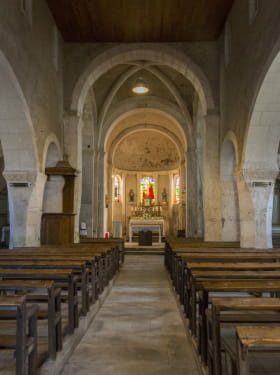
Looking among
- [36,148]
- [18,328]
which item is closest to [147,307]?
[18,328]

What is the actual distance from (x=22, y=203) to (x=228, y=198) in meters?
6.22

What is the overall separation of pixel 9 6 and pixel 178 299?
6.77 metres

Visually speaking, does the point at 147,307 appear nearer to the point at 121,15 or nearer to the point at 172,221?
A: the point at 121,15

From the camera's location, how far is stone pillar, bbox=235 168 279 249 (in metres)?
8.66

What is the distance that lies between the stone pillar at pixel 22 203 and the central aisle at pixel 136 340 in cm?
316

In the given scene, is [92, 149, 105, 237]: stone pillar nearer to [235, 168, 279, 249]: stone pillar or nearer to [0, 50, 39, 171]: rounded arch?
[0, 50, 39, 171]: rounded arch

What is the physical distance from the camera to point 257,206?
8820 millimetres

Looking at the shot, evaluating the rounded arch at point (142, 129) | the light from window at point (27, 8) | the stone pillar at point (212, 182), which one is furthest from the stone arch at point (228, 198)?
the rounded arch at point (142, 129)

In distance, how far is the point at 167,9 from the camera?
1002cm

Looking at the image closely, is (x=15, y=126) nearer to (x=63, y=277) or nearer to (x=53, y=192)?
(x=53, y=192)

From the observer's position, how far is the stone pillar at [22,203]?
906 cm

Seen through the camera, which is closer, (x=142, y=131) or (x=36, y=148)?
(x=36, y=148)

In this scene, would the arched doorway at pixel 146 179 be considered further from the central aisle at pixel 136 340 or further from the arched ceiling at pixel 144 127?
the central aisle at pixel 136 340

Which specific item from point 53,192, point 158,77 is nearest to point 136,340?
point 53,192
